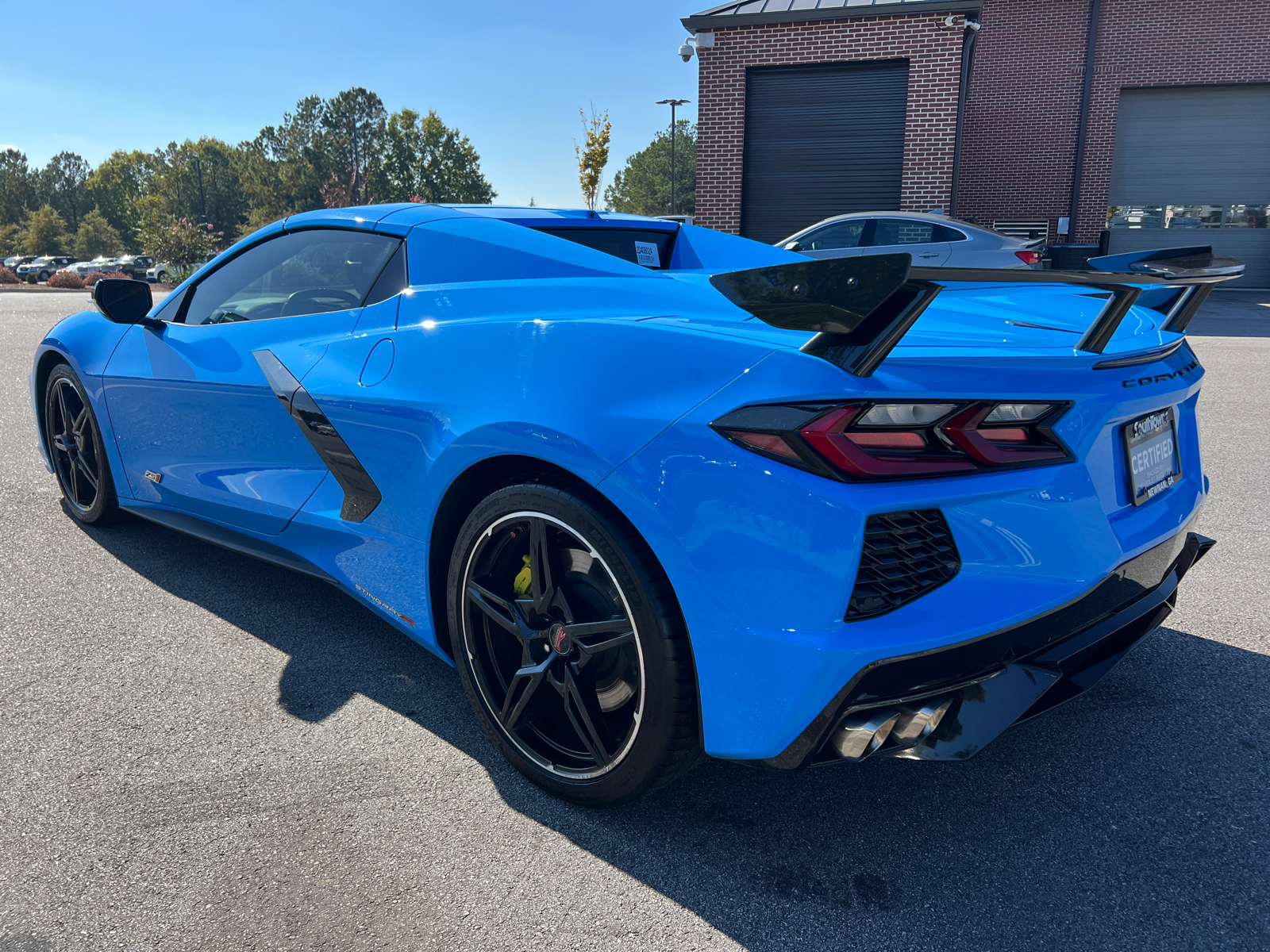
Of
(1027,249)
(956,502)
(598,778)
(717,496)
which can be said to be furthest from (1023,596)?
(1027,249)

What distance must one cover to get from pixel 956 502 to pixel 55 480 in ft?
17.2

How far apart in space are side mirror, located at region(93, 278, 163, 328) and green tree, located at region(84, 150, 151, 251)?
442ft

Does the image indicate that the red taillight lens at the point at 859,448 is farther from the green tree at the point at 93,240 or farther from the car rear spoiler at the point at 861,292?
the green tree at the point at 93,240

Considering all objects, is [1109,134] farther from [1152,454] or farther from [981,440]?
[981,440]

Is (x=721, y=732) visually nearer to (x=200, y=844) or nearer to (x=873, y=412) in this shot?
(x=873, y=412)

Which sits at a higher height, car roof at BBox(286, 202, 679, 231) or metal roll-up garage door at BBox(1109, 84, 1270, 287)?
metal roll-up garage door at BBox(1109, 84, 1270, 287)

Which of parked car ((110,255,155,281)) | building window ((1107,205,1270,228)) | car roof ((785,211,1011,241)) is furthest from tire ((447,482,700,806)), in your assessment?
parked car ((110,255,155,281))

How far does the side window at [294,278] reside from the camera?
8.84 feet

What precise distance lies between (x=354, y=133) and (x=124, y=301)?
102 metres

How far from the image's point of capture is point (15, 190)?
103500 millimetres

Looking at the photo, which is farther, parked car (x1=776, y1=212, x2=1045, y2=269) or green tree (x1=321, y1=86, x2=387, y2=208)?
green tree (x1=321, y1=86, x2=387, y2=208)

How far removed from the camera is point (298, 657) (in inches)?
114

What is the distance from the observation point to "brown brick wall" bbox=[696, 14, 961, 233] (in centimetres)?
1423

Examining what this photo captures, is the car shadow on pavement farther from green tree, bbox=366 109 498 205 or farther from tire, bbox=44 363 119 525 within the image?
green tree, bbox=366 109 498 205
